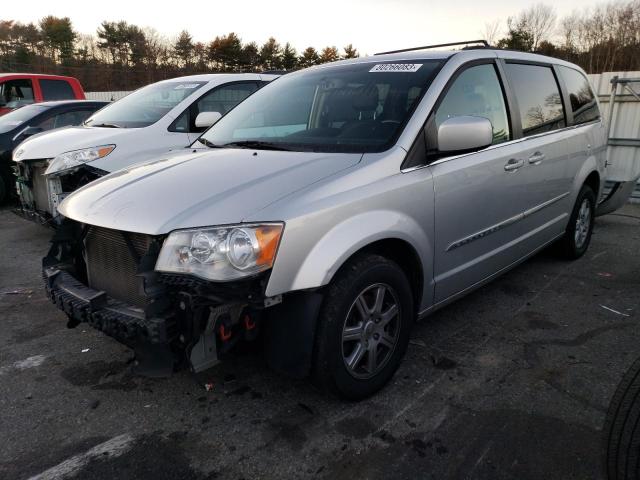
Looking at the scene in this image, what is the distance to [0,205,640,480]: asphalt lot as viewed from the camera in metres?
2.17

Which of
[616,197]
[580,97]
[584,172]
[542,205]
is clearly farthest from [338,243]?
[616,197]

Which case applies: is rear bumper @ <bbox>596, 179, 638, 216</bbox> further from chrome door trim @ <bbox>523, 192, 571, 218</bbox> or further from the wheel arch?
the wheel arch

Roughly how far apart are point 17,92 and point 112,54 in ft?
124

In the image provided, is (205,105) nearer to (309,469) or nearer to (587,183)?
(587,183)

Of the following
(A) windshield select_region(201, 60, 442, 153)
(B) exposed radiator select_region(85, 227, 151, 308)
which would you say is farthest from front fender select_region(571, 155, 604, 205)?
(B) exposed radiator select_region(85, 227, 151, 308)

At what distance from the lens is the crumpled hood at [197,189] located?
219cm

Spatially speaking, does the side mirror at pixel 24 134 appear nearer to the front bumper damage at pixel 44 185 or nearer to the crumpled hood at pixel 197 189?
the front bumper damage at pixel 44 185

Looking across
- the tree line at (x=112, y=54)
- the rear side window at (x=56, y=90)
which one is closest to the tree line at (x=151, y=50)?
the tree line at (x=112, y=54)

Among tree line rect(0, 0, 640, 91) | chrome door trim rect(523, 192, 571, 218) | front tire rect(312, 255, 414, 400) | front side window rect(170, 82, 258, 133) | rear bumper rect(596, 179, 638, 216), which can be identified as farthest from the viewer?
tree line rect(0, 0, 640, 91)

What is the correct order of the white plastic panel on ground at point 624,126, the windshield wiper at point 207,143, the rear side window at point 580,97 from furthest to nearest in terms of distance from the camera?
the white plastic panel on ground at point 624,126 → the rear side window at point 580,97 → the windshield wiper at point 207,143

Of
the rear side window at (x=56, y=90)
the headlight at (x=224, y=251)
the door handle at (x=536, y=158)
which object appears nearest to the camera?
the headlight at (x=224, y=251)

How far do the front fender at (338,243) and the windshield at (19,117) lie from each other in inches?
271

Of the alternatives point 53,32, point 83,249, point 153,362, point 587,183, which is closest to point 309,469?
point 153,362

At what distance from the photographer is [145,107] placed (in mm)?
5762
